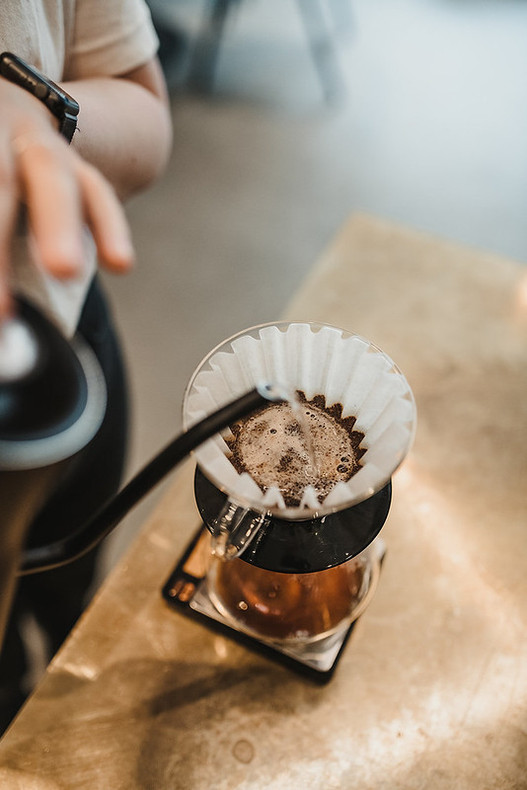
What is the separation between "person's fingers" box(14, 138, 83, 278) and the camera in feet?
0.99

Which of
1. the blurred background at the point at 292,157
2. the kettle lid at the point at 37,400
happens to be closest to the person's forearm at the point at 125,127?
the kettle lid at the point at 37,400

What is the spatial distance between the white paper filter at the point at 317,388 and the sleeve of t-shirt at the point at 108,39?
46 cm

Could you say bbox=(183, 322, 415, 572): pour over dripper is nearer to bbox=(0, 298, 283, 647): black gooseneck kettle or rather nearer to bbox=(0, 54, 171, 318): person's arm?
bbox=(0, 298, 283, 647): black gooseneck kettle

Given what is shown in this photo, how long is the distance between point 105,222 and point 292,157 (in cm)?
269

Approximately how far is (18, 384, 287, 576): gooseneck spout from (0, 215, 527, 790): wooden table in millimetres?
223

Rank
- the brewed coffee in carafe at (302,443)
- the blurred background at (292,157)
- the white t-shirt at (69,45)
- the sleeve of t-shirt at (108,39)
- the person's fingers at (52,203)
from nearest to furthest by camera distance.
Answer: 1. the person's fingers at (52,203)
2. the brewed coffee in carafe at (302,443)
3. the white t-shirt at (69,45)
4. the sleeve of t-shirt at (108,39)
5. the blurred background at (292,157)

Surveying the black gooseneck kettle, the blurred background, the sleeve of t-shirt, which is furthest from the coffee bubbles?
the blurred background

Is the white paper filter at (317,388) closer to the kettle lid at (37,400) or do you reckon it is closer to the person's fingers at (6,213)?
the kettle lid at (37,400)

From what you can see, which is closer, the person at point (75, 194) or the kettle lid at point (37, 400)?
the person at point (75, 194)

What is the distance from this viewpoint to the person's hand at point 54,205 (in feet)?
1.00

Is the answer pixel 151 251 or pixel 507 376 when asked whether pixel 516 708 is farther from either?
pixel 151 251

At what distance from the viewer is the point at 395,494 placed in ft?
2.76

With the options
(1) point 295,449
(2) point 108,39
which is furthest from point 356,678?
(2) point 108,39

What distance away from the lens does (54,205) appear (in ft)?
1.05
